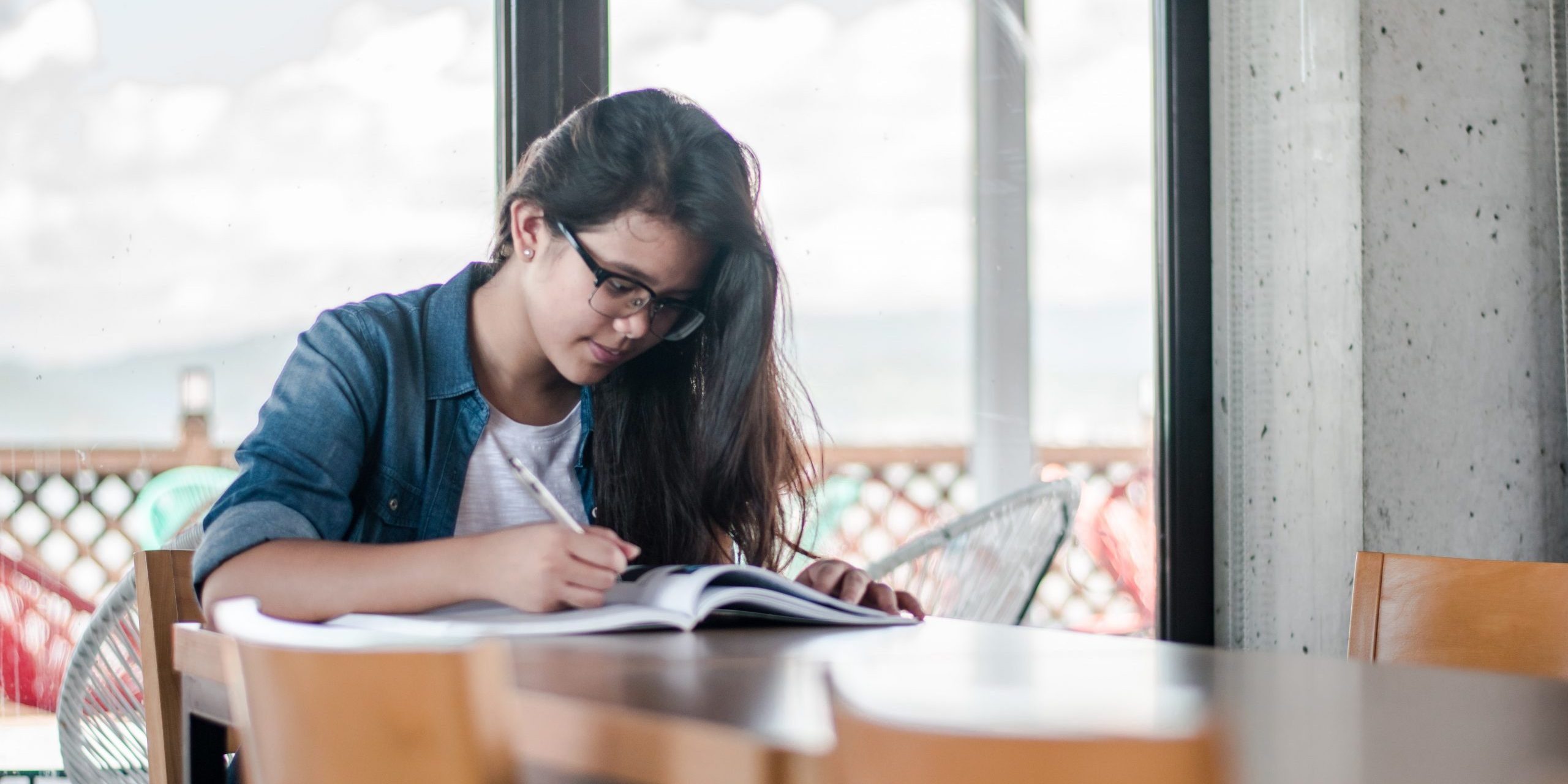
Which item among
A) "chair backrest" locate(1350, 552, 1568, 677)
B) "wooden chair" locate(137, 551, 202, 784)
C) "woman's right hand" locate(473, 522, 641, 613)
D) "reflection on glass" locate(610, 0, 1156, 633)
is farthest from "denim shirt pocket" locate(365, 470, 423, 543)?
"chair backrest" locate(1350, 552, 1568, 677)

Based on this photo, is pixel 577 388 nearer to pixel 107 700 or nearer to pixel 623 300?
pixel 623 300

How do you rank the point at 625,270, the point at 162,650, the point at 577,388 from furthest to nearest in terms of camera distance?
the point at 577,388 → the point at 625,270 → the point at 162,650

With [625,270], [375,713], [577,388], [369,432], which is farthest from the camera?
[577,388]

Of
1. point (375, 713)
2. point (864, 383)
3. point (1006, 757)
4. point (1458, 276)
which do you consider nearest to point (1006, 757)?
point (1006, 757)

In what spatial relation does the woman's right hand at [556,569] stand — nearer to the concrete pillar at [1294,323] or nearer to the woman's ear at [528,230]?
the woman's ear at [528,230]

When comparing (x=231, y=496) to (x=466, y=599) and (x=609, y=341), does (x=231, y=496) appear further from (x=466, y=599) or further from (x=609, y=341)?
(x=609, y=341)

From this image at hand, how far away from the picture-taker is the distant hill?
1.45m

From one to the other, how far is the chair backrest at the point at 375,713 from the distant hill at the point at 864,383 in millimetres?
1117

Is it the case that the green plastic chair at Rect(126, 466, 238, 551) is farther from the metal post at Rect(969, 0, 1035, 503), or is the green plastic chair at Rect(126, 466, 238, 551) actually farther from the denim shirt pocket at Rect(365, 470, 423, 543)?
the metal post at Rect(969, 0, 1035, 503)

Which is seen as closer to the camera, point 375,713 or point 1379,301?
point 375,713

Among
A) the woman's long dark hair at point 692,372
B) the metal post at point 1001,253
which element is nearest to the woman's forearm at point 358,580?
the woman's long dark hair at point 692,372

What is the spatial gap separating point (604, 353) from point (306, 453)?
0.34m

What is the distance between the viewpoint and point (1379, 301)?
1.96m

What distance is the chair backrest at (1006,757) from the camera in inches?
11.0
